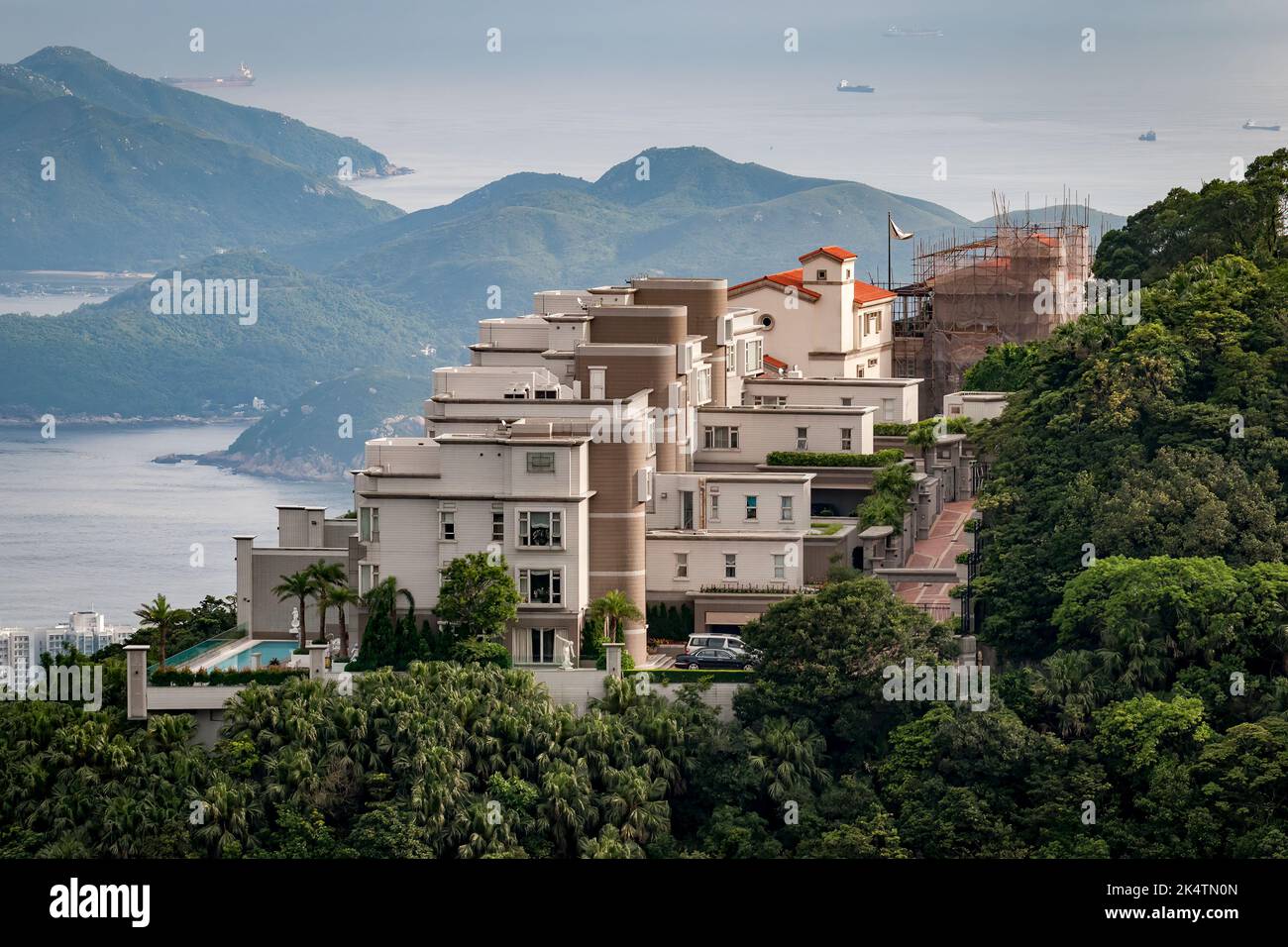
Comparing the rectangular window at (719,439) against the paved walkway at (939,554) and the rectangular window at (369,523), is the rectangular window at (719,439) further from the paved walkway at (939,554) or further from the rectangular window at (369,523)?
the rectangular window at (369,523)

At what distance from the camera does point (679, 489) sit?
6331 centimetres

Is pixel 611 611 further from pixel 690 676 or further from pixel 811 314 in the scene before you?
pixel 811 314

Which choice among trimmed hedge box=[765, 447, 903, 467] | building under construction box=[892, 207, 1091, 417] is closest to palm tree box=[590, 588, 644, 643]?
trimmed hedge box=[765, 447, 903, 467]

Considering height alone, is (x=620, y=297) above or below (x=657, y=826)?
above

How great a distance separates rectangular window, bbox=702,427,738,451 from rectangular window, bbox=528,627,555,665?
576 inches

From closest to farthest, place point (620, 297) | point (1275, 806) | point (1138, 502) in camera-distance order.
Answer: point (1275, 806)
point (1138, 502)
point (620, 297)

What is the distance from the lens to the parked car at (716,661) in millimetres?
56469

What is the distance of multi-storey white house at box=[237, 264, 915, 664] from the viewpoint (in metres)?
56.9

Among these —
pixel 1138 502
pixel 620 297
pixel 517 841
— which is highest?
pixel 620 297

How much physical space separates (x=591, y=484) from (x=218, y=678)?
29.5ft

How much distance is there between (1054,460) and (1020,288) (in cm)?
2990

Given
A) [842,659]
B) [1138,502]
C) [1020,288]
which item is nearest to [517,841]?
[842,659]

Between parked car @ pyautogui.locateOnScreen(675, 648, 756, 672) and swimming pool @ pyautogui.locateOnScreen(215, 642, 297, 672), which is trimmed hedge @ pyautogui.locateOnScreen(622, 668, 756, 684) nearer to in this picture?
parked car @ pyautogui.locateOnScreen(675, 648, 756, 672)
